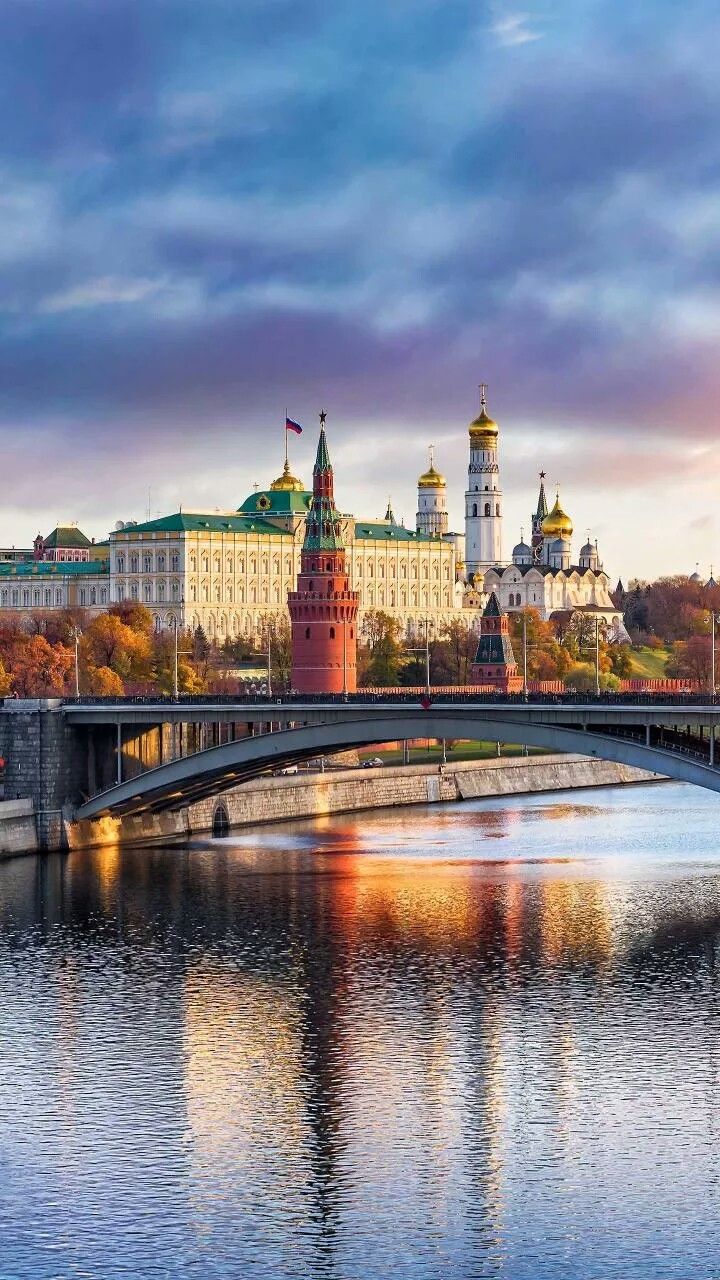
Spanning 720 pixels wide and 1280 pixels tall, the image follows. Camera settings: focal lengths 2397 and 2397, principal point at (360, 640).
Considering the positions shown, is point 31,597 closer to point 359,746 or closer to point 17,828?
point 17,828

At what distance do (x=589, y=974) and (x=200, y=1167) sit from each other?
1577 cm

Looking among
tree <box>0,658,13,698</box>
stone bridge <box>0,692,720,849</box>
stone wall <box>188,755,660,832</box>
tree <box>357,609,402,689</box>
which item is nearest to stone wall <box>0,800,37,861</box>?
stone bridge <box>0,692,720,849</box>

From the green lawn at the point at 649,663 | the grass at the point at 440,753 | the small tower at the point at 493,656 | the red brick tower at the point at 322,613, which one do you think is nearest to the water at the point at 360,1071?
the grass at the point at 440,753

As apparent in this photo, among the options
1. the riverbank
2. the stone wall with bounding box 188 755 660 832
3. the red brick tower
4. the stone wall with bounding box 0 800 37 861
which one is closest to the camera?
the stone wall with bounding box 0 800 37 861

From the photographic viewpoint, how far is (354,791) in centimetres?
8781

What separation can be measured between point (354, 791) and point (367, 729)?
20231 mm

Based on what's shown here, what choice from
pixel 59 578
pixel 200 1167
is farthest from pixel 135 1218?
pixel 59 578

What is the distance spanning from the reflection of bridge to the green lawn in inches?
3687

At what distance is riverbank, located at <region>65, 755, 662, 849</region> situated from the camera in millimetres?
74500

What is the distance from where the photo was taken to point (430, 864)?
6731 centimetres

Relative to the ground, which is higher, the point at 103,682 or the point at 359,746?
the point at 103,682

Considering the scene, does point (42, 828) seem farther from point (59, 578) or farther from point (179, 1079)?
point (59, 578)

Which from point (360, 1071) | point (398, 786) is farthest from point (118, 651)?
point (360, 1071)

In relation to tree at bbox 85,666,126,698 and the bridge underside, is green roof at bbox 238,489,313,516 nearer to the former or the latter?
tree at bbox 85,666,126,698
